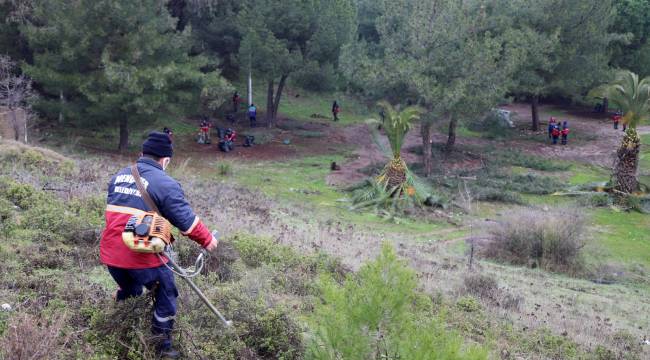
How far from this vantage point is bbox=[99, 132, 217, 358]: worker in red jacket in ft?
15.0

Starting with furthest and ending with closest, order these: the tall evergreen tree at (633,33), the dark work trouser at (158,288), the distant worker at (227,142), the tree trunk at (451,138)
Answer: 1. the tall evergreen tree at (633,33)
2. the tree trunk at (451,138)
3. the distant worker at (227,142)
4. the dark work trouser at (158,288)

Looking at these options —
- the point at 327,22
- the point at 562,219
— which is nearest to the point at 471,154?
the point at 327,22

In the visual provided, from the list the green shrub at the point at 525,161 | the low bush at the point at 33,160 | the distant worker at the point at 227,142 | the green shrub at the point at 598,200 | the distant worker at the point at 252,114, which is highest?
the low bush at the point at 33,160

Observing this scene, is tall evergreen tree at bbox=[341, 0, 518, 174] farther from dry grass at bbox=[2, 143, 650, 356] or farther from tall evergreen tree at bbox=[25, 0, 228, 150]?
dry grass at bbox=[2, 143, 650, 356]

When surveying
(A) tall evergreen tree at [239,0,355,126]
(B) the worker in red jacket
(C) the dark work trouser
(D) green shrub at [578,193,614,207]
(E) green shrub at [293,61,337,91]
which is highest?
(A) tall evergreen tree at [239,0,355,126]

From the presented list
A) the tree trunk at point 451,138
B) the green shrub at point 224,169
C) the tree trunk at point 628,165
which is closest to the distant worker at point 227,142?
the green shrub at point 224,169

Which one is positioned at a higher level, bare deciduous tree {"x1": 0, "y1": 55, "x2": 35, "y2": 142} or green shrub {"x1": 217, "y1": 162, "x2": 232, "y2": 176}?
bare deciduous tree {"x1": 0, "y1": 55, "x2": 35, "y2": 142}

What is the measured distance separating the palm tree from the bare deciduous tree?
18.3 metres

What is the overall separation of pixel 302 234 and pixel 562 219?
623cm

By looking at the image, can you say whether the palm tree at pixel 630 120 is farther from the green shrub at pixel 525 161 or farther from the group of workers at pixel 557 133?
the group of workers at pixel 557 133

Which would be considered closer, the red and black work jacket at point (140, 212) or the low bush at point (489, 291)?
the red and black work jacket at point (140, 212)

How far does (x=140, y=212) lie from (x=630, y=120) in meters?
20.4

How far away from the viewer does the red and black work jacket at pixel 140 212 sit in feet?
14.9

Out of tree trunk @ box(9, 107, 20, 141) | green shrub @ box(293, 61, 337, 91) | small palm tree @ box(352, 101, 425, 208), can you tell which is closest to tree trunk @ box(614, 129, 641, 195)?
small palm tree @ box(352, 101, 425, 208)
